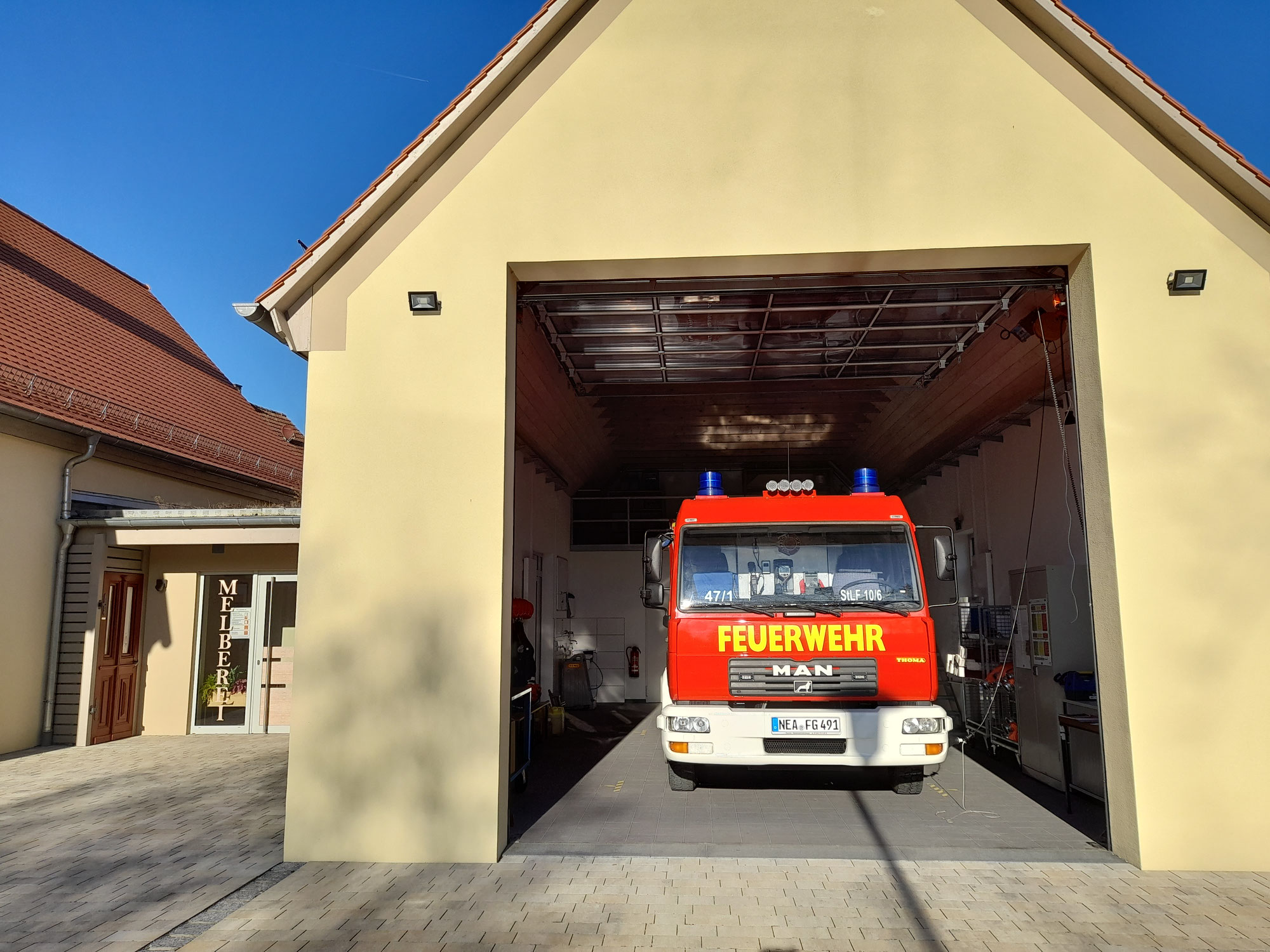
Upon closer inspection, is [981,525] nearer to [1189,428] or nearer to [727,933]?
[1189,428]

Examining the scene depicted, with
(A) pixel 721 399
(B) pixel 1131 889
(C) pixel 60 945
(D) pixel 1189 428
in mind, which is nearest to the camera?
(C) pixel 60 945

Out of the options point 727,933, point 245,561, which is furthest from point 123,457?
point 727,933

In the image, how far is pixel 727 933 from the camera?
407 cm

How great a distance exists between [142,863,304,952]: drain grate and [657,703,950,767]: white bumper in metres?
2.88

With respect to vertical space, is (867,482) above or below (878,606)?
above

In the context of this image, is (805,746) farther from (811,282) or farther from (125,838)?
(125,838)

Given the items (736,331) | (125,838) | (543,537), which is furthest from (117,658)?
(736,331)

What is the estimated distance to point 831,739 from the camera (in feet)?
20.4

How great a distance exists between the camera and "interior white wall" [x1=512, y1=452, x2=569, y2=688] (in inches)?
463

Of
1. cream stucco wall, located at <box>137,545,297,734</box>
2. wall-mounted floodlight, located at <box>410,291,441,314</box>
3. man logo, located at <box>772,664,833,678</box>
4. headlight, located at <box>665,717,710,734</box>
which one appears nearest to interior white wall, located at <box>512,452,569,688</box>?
cream stucco wall, located at <box>137,545,297,734</box>

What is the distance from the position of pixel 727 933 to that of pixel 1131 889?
7.85 ft

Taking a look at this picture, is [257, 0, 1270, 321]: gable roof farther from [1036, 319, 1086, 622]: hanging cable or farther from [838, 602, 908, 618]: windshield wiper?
[838, 602, 908, 618]: windshield wiper

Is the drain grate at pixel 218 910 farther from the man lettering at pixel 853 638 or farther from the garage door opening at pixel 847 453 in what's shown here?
the man lettering at pixel 853 638

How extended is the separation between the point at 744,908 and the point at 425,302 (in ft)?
13.8
